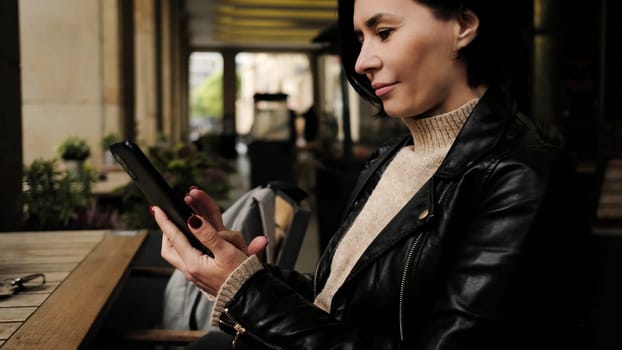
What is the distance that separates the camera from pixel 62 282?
5.78 feet

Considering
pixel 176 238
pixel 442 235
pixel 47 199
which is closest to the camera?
pixel 442 235

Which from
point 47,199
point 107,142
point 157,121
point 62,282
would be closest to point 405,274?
point 62,282

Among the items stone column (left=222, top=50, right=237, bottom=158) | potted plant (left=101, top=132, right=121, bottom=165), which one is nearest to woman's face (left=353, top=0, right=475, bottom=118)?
potted plant (left=101, top=132, right=121, bottom=165)

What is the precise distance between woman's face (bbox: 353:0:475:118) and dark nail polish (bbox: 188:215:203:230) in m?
0.44

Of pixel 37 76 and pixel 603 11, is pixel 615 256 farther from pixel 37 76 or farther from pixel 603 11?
pixel 37 76

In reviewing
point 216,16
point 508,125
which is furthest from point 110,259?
point 216,16

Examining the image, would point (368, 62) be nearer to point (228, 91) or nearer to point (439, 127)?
point (439, 127)

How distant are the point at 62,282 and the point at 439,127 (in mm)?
1083

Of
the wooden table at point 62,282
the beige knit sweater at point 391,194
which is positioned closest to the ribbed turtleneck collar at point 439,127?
the beige knit sweater at point 391,194

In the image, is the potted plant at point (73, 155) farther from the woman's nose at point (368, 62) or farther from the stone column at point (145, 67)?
the stone column at point (145, 67)

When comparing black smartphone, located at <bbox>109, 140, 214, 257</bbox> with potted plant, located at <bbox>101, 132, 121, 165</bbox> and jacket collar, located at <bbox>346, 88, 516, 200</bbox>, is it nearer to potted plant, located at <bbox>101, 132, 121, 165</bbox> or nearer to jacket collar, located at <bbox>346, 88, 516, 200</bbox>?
jacket collar, located at <bbox>346, 88, 516, 200</bbox>

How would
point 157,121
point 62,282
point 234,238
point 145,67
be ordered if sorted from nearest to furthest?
point 234,238
point 62,282
point 145,67
point 157,121

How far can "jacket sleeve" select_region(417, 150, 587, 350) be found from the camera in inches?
42.8

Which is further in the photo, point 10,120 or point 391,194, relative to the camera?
point 10,120
